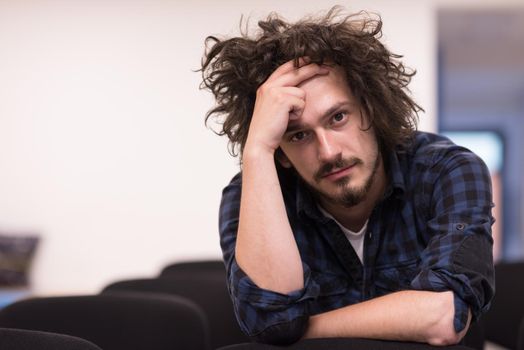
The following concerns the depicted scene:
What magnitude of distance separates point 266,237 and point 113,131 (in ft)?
10.2

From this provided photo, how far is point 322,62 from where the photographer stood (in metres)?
1.65

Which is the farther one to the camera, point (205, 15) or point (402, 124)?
point (205, 15)

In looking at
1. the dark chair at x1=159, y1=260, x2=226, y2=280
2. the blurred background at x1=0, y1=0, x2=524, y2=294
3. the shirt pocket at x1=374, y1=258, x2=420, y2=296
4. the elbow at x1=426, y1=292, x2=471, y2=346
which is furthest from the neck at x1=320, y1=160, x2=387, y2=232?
the blurred background at x1=0, y1=0, x2=524, y2=294

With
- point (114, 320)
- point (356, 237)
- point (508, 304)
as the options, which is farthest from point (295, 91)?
point (508, 304)

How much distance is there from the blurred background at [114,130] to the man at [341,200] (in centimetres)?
256

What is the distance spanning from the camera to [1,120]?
4.41 metres

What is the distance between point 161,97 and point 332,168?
2.97m

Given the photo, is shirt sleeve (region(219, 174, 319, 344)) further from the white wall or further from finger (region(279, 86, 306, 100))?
the white wall

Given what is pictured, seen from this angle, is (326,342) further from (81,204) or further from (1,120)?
(1,120)

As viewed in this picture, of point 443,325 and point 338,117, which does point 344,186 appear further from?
point 443,325

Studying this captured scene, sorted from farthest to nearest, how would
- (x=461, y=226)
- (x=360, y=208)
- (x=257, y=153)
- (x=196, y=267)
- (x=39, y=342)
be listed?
(x=196, y=267), (x=360, y=208), (x=257, y=153), (x=461, y=226), (x=39, y=342)

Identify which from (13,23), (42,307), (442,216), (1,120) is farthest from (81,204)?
(442,216)

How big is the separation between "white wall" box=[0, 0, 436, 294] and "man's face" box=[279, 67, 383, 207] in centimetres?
274

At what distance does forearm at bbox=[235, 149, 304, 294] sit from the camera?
1446mm
